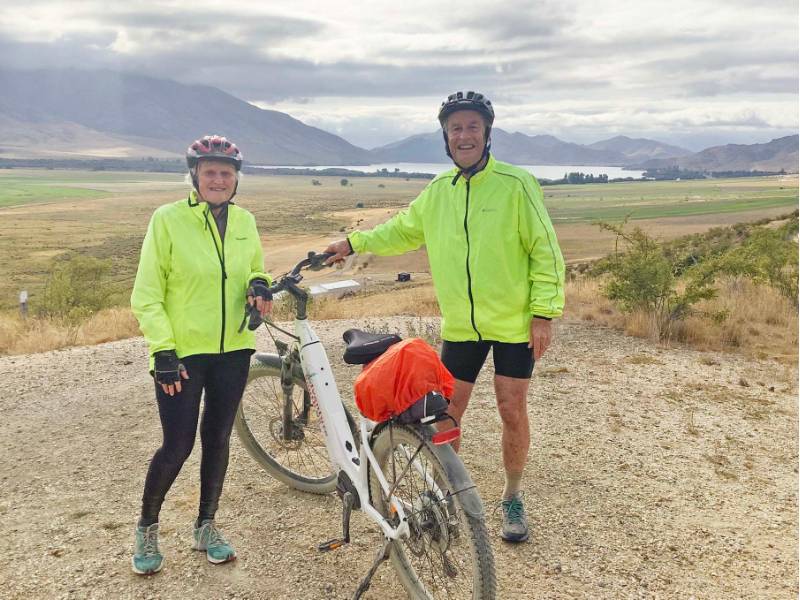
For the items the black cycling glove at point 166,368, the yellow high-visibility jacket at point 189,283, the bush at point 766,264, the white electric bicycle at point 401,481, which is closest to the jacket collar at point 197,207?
the yellow high-visibility jacket at point 189,283

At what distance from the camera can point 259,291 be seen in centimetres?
312

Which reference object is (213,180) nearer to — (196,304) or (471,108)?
(196,304)

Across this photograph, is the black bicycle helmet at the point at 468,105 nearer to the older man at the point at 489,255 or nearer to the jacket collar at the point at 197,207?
the older man at the point at 489,255

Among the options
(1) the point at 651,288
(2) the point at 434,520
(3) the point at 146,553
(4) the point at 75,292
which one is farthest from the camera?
(4) the point at 75,292

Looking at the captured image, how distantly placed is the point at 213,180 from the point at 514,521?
2397mm

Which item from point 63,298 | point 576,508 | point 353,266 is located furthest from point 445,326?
point 353,266

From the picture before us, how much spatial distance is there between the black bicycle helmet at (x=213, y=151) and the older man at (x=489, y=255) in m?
0.99

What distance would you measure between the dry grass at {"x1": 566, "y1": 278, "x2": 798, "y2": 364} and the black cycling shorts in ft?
17.1

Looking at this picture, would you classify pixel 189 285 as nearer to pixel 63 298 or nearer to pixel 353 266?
pixel 63 298

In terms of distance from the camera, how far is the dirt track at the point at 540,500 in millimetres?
3260

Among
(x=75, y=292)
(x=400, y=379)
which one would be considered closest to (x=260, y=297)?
(x=400, y=379)

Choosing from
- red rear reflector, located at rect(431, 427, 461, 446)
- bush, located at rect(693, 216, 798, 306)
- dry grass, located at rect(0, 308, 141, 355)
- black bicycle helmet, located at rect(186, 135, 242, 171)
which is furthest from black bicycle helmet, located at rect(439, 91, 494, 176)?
dry grass, located at rect(0, 308, 141, 355)

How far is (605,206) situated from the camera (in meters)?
118

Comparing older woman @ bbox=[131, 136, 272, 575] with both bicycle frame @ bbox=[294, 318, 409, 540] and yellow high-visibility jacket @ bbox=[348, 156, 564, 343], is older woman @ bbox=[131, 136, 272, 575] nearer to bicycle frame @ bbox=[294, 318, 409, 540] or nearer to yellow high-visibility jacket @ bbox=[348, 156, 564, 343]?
bicycle frame @ bbox=[294, 318, 409, 540]
